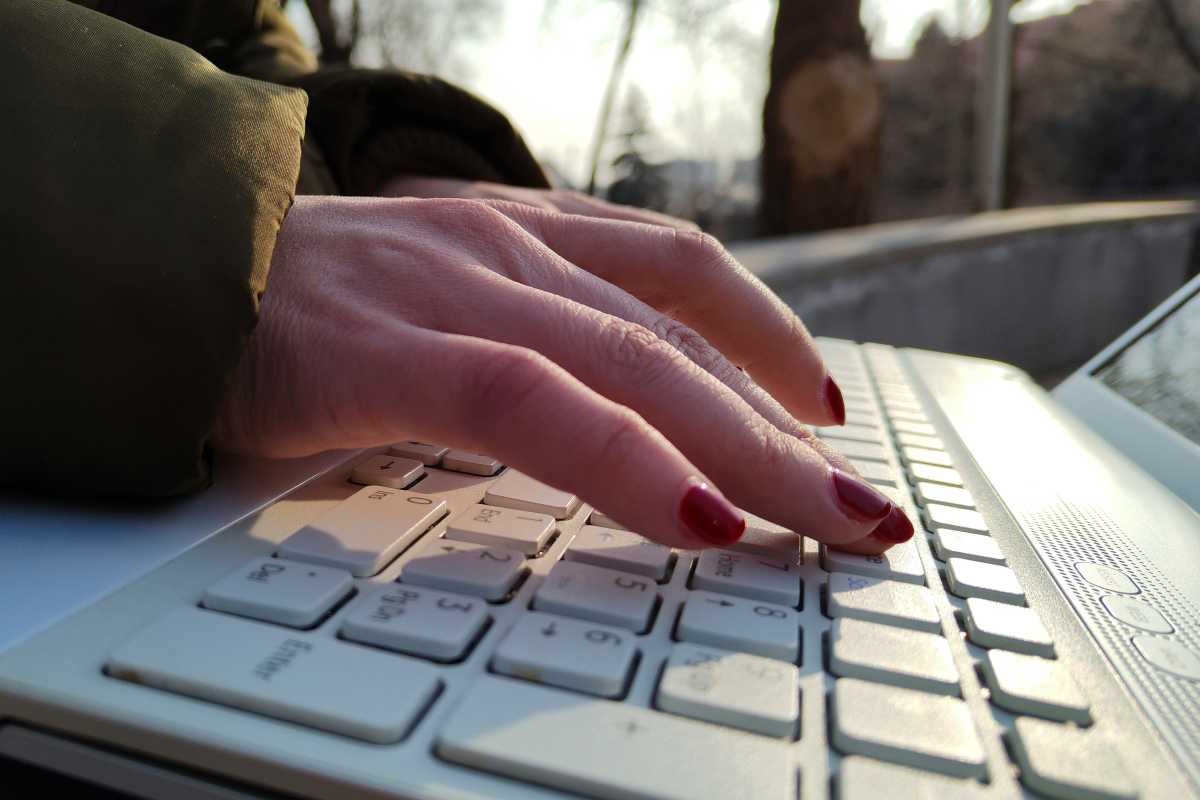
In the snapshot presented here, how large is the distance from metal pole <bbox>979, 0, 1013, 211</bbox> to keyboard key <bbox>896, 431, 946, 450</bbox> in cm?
237

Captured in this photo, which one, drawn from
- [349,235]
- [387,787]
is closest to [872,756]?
[387,787]

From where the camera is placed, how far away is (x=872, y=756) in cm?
27

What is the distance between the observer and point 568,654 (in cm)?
30

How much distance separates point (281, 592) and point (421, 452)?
0.63 ft

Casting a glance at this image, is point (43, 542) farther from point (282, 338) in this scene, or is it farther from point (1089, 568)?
point (1089, 568)

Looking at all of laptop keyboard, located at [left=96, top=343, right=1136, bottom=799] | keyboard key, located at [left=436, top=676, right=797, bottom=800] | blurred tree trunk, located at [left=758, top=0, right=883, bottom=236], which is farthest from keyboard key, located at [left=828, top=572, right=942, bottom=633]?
blurred tree trunk, located at [left=758, top=0, right=883, bottom=236]

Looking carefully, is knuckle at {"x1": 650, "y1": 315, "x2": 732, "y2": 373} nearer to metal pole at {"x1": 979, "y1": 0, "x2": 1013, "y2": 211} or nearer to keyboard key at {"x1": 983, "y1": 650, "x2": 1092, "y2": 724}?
keyboard key at {"x1": 983, "y1": 650, "x2": 1092, "y2": 724}

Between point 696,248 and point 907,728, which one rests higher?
point 696,248

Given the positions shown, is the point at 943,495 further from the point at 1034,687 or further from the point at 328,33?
the point at 328,33

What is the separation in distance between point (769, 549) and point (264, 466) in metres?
0.29

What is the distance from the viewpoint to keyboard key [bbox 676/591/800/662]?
0.32 metres

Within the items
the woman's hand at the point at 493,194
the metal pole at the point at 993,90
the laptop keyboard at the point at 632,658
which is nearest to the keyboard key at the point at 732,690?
the laptop keyboard at the point at 632,658

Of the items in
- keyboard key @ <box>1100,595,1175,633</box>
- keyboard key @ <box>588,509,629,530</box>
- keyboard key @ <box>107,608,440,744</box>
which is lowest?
keyboard key @ <box>107,608,440,744</box>

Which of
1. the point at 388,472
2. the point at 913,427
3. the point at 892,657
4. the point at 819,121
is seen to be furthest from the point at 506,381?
the point at 819,121
